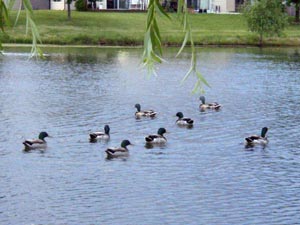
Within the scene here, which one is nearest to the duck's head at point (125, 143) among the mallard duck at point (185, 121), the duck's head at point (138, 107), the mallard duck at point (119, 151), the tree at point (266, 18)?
the mallard duck at point (119, 151)

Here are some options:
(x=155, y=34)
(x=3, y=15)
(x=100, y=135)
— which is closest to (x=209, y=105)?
(x=100, y=135)

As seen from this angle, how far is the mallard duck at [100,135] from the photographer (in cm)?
2573

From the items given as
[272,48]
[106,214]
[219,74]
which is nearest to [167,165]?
[106,214]

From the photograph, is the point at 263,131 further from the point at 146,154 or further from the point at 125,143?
the point at 125,143

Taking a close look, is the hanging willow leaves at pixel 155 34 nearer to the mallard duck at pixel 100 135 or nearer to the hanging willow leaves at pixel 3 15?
the hanging willow leaves at pixel 3 15

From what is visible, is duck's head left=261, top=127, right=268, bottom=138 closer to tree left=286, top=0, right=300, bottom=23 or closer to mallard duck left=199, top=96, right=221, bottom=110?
mallard duck left=199, top=96, right=221, bottom=110

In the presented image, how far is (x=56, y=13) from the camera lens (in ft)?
276

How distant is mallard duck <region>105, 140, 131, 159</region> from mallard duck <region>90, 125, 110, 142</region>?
5.56 feet

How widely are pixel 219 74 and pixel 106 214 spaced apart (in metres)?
31.8

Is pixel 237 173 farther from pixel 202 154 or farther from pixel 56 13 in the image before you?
pixel 56 13

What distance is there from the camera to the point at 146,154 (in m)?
23.7

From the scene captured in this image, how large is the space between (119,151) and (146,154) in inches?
34.8

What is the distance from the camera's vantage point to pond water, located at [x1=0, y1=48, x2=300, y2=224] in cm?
1711

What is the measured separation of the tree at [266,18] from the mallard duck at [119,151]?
1993 inches
